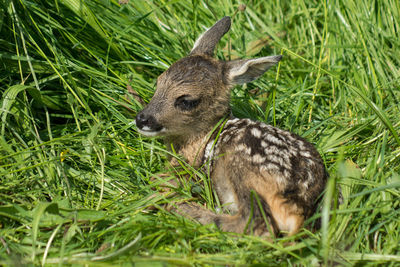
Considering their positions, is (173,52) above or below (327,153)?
above

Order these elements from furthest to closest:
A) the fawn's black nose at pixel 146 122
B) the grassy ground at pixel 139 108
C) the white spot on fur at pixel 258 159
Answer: the fawn's black nose at pixel 146 122 < the white spot on fur at pixel 258 159 < the grassy ground at pixel 139 108

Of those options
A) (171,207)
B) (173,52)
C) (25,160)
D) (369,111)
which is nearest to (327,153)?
(369,111)

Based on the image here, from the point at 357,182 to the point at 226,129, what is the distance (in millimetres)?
1166

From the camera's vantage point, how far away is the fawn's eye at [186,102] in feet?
12.9

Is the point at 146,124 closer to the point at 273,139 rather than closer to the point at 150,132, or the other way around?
the point at 150,132

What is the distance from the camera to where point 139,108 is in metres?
4.34

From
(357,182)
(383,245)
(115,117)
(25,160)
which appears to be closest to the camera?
(383,245)

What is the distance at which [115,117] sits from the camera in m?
4.36

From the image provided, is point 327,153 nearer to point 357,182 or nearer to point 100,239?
point 357,182

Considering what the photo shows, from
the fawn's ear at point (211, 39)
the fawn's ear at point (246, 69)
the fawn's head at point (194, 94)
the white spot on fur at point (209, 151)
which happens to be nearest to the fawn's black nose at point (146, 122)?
the fawn's head at point (194, 94)

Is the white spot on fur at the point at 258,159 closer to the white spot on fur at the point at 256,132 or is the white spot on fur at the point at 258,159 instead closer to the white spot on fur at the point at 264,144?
the white spot on fur at the point at 264,144

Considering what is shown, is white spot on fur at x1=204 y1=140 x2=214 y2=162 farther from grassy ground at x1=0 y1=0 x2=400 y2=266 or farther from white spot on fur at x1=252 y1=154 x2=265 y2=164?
white spot on fur at x1=252 y1=154 x2=265 y2=164

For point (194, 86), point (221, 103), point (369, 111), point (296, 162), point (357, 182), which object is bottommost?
point (369, 111)

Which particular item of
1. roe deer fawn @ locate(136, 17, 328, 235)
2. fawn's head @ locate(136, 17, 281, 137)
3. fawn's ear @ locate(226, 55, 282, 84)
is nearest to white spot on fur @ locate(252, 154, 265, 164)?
roe deer fawn @ locate(136, 17, 328, 235)
